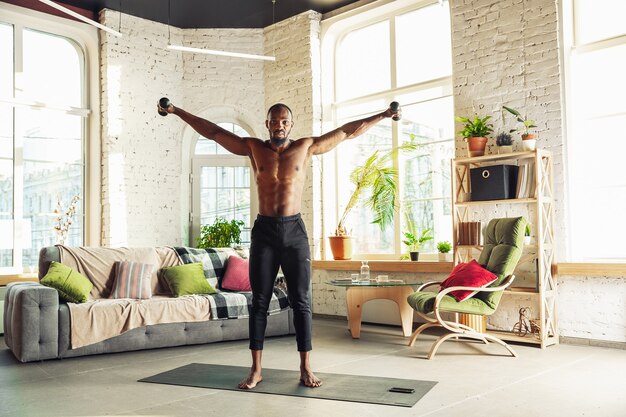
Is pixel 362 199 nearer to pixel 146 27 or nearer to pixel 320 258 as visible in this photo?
pixel 320 258

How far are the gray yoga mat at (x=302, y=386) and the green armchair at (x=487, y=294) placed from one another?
97 cm

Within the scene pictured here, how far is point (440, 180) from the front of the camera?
688 cm

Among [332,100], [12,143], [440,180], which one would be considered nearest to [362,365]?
[440,180]

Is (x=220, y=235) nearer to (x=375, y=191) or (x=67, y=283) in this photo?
(x=375, y=191)

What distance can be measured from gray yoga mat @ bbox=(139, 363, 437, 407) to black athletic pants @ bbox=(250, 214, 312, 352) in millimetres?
263

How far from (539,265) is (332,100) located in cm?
368

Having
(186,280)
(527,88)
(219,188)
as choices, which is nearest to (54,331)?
(186,280)

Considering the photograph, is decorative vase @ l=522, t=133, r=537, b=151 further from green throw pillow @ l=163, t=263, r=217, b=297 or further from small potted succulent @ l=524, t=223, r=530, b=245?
green throw pillow @ l=163, t=263, r=217, b=297

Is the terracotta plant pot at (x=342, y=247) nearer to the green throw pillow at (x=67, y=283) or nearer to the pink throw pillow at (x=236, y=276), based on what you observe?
the pink throw pillow at (x=236, y=276)

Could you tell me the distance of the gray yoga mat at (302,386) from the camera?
3.58 metres

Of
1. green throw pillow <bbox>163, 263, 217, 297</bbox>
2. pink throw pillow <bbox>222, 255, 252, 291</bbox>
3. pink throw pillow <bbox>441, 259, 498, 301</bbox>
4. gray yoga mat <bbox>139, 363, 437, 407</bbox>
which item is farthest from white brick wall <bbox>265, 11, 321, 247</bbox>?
gray yoga mat <bbox>139, 363, 437, 407</bbox>

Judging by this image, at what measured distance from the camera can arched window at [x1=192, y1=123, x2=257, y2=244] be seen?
837cm

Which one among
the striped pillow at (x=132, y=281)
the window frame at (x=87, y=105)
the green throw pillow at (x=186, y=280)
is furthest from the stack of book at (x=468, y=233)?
the window frame at (x=87, y=105)

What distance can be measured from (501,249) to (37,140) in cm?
537
